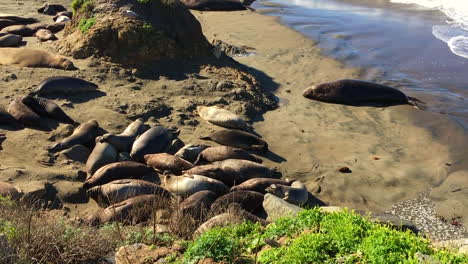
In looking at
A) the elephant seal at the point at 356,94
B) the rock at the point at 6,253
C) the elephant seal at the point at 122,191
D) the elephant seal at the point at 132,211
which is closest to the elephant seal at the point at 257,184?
the elephant seal at the point at 122,191

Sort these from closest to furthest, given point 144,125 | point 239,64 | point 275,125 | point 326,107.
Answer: point 144,125 < point 275,125 < point 326,107 < point 239,64

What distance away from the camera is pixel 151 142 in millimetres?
7715

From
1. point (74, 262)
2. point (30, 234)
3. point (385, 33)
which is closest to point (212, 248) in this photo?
point (74, 262)

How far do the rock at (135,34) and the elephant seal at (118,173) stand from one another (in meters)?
3.86

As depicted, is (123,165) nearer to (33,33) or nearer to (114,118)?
(114,118)

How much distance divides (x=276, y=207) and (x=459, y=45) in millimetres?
10649

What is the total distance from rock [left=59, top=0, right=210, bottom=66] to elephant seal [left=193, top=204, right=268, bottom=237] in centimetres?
562

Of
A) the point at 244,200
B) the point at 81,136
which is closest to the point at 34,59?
the point at 81,136

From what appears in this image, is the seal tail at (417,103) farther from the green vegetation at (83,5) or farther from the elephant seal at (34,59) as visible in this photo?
the green vegetation at (83,5)

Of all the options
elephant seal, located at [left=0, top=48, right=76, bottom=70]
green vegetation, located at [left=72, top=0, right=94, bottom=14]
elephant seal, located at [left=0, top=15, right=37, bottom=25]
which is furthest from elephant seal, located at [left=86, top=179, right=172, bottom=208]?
elephant seal, located at [left=0, top=15, right=37, bottom=25]

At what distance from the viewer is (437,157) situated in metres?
8.32

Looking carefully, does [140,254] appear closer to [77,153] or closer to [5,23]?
[77,153]

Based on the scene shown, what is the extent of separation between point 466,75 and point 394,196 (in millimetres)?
6249

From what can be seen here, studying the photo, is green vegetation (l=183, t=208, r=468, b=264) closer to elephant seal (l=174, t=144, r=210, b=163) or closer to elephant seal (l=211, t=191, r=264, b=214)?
elephant seal (l=211, t=191, r=264, b=214)
